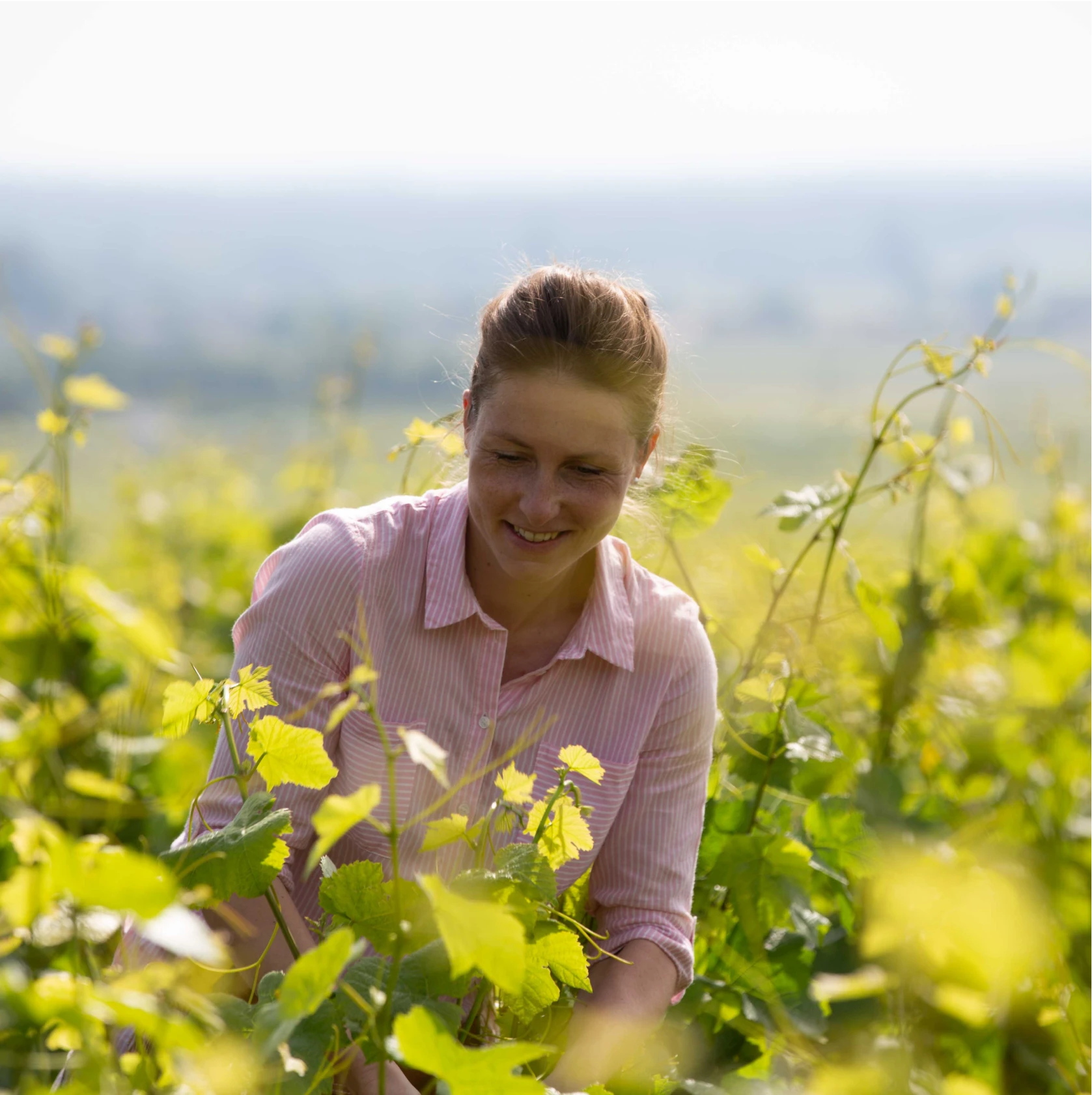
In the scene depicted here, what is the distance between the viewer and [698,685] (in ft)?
5.16

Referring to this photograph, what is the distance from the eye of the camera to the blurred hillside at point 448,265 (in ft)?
19.5

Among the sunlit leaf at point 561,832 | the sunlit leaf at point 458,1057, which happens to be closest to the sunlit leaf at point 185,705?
the sunlit leaf at point 561,832

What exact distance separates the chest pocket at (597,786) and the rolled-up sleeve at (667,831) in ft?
0.09

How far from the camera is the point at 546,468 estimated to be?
1.42m

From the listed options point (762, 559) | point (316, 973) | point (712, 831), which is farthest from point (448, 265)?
point (316, 973)

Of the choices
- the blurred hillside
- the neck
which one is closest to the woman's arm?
the neck

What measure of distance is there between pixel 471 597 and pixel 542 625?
139 millimetres

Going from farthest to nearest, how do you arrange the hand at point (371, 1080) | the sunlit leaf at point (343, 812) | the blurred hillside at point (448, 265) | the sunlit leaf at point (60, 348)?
1. the blurred hillside at point (448, 265)
2. the sunlit leaf at point (60, 348)
3. the hand at point (371, 1080)
4. the sunlit leaf at point (343, 812)

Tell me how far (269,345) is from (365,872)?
8.58 meters

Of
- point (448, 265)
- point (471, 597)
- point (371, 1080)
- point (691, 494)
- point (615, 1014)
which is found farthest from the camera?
point (448, 265)

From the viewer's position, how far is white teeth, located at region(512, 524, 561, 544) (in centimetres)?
146

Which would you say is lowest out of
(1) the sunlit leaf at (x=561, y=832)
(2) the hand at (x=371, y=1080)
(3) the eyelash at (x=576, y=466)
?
(2) the hand at (x=371, y=1080)

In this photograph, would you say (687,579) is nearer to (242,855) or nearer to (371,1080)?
(371,1080)

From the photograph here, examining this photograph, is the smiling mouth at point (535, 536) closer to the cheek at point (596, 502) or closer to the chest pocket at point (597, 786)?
the cheek at point (596, 502)
